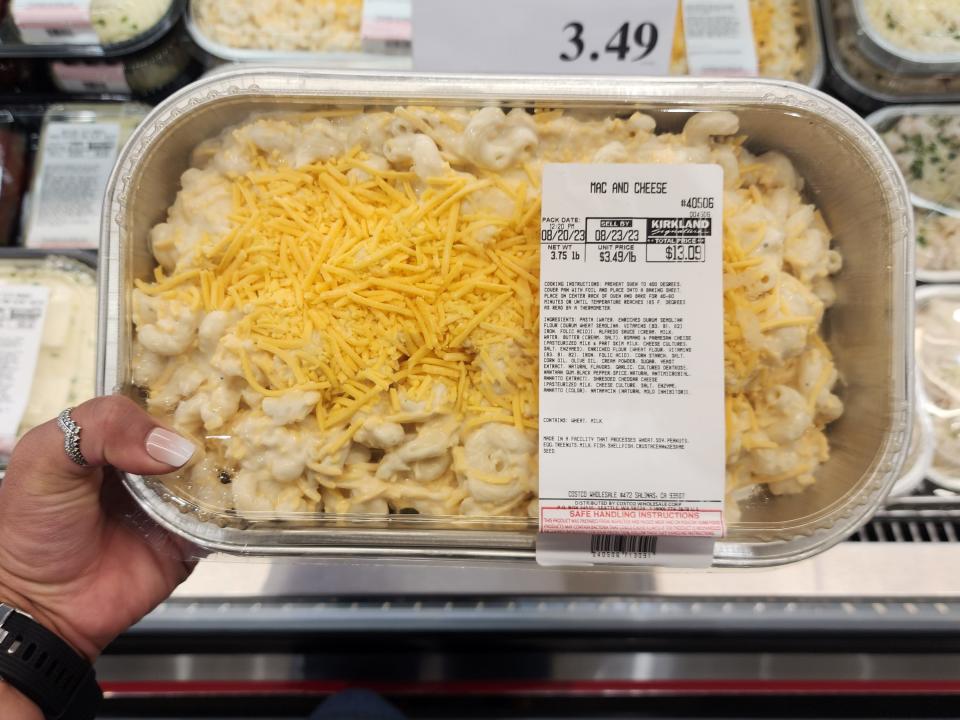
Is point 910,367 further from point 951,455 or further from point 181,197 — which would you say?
point 181,197

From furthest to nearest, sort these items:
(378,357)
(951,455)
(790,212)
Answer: (951,455) < (790,212) < (378,357)

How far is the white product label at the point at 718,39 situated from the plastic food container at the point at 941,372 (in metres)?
0.60

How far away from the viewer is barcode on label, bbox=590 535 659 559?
2.91 feet

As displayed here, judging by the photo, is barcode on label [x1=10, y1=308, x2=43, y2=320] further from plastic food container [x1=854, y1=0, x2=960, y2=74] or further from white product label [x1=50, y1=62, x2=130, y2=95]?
plastic food container [x1=854, y1=0, x2=960, y2=74]

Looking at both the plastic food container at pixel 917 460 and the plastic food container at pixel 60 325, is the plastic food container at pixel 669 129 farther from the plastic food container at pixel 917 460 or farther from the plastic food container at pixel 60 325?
the plastic food container at pixel 60 325

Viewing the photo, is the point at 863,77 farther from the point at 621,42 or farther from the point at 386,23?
the point at 386,23

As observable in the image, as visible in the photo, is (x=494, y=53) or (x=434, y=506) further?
(x=494, y=53)

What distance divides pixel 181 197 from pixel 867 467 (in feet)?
3.52

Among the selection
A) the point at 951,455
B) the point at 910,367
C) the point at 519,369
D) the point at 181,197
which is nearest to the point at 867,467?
the point at 910,367

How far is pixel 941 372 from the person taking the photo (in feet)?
4.20

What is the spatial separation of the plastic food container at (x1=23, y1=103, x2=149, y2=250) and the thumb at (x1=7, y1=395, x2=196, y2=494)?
2.41 feet

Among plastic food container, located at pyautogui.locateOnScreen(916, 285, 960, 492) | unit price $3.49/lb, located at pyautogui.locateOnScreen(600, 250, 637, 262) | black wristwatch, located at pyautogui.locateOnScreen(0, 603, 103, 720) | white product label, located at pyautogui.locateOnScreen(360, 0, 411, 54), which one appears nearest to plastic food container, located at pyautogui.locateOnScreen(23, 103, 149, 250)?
white product label, located at pyautogui.locateOnScreen(360, 0, 411, 54)

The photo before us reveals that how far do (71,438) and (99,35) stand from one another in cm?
109

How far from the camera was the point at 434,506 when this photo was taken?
955mm
